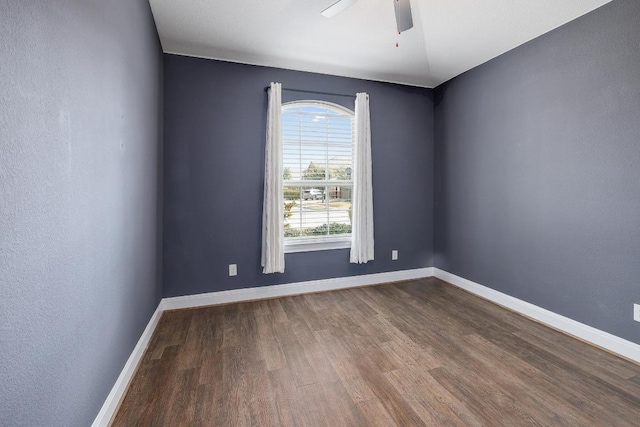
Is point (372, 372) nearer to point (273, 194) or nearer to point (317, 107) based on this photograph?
point (273, 194)

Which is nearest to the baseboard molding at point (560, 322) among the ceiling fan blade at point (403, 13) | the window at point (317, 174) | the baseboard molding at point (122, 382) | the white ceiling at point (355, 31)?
the window at point (317, 174)

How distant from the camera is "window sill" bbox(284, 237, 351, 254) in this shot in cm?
346

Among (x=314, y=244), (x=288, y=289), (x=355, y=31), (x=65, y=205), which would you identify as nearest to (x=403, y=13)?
(x=355, y=31)

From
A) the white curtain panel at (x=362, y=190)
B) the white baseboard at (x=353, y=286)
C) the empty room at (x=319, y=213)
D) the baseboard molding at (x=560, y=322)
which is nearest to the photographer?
the empty room at (x=319, y=213)

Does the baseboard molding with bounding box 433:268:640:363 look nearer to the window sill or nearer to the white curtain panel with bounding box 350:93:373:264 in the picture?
the white curtain panel with bounding box 350:93:373:264

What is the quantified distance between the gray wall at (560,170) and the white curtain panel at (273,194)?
2233mm

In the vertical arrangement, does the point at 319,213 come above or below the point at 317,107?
below

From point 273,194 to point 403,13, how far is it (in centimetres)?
199

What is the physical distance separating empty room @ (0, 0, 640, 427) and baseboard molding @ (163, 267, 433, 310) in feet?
0.09

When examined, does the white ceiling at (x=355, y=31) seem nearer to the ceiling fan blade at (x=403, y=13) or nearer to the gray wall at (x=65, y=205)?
the ceiling fan blade at (x=403, y=13)

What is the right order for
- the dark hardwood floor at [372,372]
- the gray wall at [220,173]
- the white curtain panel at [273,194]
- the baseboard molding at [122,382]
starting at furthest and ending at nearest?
the white curtain panel at [273,194] → the gray wall at [220,173] → the dark hardwood floor at [372,372] → the baseboard molding at [122,382]

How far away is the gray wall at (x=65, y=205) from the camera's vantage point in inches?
31.7

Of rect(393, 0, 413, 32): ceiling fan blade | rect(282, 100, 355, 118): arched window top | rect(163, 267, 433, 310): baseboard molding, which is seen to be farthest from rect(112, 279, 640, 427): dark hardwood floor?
rect(393, 0, 413, 32): ceiling fan blade

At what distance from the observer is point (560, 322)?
2.56 metres
